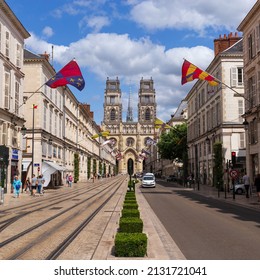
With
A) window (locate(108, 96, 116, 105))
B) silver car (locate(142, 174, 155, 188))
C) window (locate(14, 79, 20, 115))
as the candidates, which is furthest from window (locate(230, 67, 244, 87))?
window (locate(108, 96, 116, 105))

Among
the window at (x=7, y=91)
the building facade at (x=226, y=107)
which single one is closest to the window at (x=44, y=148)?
the window at (x=7, y=91)

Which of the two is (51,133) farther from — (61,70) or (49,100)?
(61,70)

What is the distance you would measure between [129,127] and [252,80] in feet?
480

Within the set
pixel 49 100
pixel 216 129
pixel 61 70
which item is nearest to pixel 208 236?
pixel 61 70

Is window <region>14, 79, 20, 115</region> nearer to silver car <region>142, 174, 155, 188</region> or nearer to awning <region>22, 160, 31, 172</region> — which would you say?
awning <region>22, 160, 31, 172</region>

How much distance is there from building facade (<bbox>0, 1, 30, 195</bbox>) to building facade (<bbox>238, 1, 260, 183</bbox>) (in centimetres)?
2012

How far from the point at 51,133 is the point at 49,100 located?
423cm

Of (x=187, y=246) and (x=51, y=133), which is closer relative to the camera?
(x=187, y=246)

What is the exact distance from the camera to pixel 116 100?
603ft

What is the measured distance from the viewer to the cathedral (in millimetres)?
173750

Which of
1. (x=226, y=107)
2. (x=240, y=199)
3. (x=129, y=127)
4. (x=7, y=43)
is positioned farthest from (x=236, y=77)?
(x=129, y=127)

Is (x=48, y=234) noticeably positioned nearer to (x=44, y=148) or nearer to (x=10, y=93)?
(x=10, y=93)

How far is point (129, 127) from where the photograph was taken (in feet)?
590
